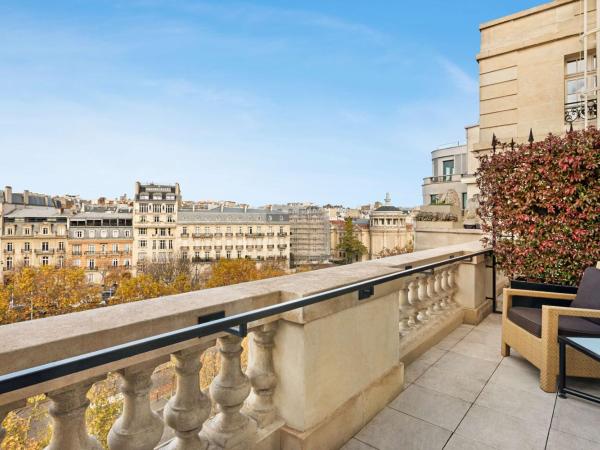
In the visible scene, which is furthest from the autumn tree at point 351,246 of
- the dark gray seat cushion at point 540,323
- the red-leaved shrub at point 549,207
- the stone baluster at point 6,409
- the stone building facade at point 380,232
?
the stone baluster at point 6,409

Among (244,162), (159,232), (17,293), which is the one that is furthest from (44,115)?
(244,162)

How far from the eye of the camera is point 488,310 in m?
4.64

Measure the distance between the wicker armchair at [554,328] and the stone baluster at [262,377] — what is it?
222 centimetres

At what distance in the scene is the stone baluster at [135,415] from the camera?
1219 mm

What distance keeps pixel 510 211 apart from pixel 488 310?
145 centimetres

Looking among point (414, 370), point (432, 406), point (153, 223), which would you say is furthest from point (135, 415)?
point (153, 223)

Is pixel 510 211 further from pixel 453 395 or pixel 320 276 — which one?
pixel 320 276

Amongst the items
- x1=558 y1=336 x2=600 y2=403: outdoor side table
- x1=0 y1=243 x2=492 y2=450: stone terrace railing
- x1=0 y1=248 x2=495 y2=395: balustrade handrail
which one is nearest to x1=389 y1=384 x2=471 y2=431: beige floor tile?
x1=0 y1=243 x2=492 y2=450: stone terrace railing

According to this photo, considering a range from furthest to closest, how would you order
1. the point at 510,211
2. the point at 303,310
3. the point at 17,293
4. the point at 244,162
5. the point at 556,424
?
the point at 244,162
the point at 17,293
the point at 510,211
the point at 556,424
the point at 303,310

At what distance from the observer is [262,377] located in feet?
5.75

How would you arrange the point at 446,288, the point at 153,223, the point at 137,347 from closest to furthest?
the point at 137,347, the point at 446,288, the point at 153,223

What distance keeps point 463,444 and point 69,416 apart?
7.07ft

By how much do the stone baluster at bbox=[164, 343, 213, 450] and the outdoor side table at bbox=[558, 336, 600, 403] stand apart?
8.14 feet

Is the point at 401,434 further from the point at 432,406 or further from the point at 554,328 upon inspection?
the point at 554,328
